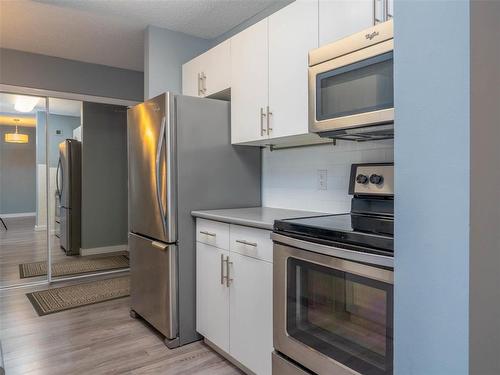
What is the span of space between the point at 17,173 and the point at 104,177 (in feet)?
3.56

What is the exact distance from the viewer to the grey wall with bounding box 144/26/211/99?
3.05 meters

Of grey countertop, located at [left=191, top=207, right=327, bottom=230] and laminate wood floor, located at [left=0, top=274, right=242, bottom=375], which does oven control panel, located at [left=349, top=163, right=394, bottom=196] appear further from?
laminate wood floor, located at [left=0, top=274, right=242, bottom=375]

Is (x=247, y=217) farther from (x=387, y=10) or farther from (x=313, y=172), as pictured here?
(x=387, y=10)

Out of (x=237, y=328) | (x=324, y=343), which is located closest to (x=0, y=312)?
(x=237, y=328)

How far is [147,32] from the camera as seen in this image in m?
3.09

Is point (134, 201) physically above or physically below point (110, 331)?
above

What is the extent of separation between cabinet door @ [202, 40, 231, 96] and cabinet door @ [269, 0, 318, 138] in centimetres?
48

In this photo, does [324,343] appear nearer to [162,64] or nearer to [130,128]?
[130,128]

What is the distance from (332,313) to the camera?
4.55 feet

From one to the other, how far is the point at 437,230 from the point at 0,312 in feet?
11.4

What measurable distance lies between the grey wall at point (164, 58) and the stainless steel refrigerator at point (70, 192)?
1749 mm

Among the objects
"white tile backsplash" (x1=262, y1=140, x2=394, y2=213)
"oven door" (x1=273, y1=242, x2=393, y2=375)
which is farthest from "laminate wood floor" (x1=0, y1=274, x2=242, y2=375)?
"white tile backsplash" (x1=262, y1=140, x2=394, y2=213)

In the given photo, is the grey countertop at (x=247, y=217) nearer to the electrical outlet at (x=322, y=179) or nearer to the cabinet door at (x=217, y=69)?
the electrical outlet at (x=322, y=179)

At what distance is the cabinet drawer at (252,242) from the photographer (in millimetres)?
1798
